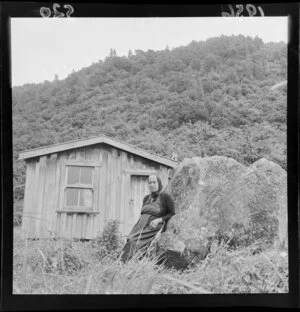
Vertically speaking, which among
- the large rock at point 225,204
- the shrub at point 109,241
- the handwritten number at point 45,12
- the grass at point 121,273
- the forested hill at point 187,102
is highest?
the handwritten number at point 45,12

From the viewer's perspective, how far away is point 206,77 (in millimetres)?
4781

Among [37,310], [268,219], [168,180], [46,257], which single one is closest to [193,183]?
[168,180]

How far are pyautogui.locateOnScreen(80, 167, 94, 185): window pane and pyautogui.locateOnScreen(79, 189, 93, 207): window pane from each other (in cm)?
8

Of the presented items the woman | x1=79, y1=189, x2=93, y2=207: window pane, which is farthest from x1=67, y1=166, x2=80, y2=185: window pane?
the woman

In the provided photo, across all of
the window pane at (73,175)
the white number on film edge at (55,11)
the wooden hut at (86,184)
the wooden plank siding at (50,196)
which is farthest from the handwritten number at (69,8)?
the window pane at (73,175)

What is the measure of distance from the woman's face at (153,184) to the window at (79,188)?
1.69ft

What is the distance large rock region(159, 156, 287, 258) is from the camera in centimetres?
472

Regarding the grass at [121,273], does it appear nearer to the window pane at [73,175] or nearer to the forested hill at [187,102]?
the window pane at [73,175]

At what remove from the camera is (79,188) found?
15.5ft

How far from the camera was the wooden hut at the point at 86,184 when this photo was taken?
4.70 m

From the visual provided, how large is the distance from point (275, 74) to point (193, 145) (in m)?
0.97

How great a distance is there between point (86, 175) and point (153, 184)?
1.97 feet

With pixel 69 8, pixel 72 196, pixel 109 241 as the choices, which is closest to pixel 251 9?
pixel 69 8

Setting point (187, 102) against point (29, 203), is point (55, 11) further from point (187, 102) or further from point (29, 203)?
point (29, 203)
